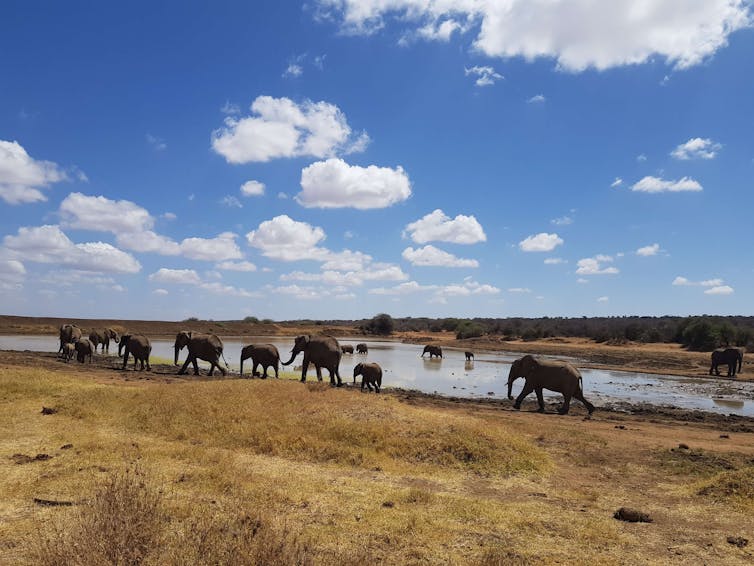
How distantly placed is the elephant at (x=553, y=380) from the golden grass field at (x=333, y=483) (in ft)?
14.2

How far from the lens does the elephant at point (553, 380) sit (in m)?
22.0

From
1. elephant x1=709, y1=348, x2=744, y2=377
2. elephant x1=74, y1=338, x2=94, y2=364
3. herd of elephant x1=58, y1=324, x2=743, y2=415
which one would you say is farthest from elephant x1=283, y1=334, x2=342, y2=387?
elephant x1=709, y1=348, x2=744, y2=377

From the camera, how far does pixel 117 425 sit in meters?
13.9

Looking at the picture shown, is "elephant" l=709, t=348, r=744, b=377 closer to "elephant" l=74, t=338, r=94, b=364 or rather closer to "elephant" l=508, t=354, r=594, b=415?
"elephant" l=508, t=354, r=594, b=415

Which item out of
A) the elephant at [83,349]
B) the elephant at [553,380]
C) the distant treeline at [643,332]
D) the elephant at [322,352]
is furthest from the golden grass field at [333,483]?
the distant treeline at [643,332]

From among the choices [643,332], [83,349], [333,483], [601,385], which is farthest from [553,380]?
[643,332]

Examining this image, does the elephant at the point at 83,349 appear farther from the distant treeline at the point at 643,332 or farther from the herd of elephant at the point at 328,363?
the distant treeline at the point at 643,332

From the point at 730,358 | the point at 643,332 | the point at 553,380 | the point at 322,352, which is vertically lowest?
the point at 553,380

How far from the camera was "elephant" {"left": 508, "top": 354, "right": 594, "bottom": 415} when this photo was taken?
72.2ft

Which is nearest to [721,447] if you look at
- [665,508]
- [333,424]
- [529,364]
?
[665,508]

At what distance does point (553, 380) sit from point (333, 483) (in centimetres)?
1477

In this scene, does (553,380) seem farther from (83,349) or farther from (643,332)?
(643,332)

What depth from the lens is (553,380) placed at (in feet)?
73.5

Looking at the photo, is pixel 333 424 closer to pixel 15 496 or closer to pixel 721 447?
pixel 15 496
